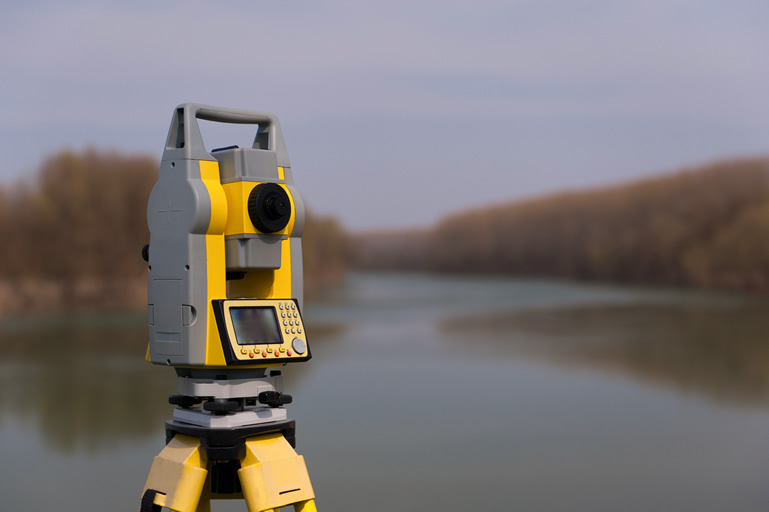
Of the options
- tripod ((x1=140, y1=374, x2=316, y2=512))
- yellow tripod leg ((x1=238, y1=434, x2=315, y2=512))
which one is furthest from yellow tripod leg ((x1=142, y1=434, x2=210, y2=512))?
yellow tripod leg ((x1=238, y1=434, x2=315, y2=512))

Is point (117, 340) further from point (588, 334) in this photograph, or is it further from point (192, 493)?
point (192, 493)

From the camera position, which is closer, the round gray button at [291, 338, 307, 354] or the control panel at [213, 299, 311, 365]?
the control panel at [213, 299, 311, 365]

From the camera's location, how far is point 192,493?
281 cm

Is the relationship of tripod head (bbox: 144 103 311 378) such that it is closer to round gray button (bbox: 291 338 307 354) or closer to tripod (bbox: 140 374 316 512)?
round gray button (bbox: 291 338 307 354)

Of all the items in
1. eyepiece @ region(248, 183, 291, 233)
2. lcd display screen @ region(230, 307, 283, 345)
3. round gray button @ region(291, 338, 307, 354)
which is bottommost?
round gray button @ region(291, 338, 307, 354)

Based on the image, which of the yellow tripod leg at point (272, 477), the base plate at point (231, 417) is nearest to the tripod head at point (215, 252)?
the base plate at point (231, 417)

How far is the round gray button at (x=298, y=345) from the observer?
2.80 m

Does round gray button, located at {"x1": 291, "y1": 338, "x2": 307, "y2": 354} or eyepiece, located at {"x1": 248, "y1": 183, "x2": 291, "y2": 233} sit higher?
eyepiece, located at {"x1": 248, "y1": 183, "x2": 291, "y2": 233}

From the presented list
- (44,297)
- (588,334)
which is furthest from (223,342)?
(44,297)

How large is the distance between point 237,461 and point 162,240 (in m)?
0.82

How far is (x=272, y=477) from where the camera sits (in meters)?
Answer: 2.80

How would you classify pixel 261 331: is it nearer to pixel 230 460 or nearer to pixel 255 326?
pixel 255 326

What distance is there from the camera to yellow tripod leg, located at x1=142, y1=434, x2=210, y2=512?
9.21ft

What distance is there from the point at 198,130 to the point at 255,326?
27.7 inches
